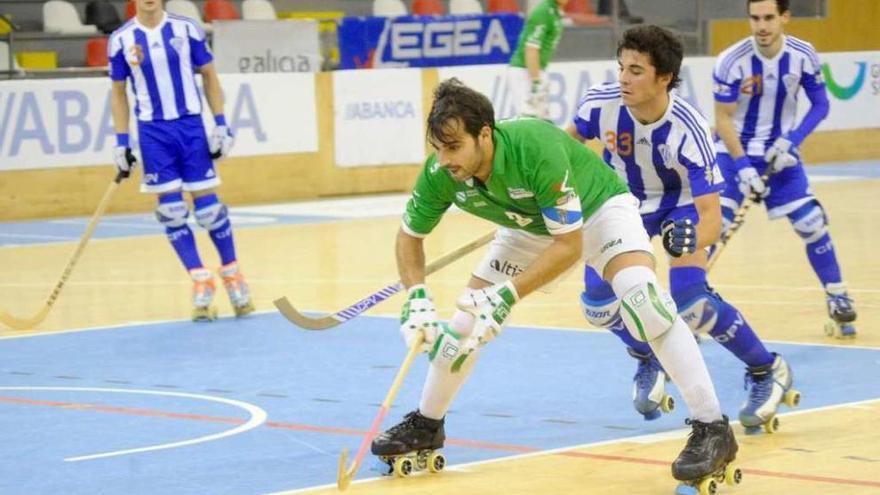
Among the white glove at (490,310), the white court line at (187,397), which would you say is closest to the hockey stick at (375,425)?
the white glove at (490,310)

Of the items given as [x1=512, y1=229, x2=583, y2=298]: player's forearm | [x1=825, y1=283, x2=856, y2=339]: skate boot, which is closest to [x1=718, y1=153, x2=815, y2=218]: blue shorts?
[x1=825, y1=283, x2=856, y2=339]: skate boot

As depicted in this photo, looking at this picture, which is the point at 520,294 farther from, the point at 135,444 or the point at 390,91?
the point at 390,91

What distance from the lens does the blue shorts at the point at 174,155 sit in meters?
11.2

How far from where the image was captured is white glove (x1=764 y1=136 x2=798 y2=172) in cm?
978

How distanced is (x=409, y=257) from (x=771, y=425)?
175cm

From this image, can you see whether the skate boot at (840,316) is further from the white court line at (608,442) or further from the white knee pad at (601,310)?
the white knee pad at (601,310)

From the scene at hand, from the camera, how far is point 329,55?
66.9 ft

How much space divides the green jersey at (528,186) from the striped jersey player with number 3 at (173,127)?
4971 mm

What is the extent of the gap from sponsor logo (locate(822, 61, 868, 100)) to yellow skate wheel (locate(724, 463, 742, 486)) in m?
16.8

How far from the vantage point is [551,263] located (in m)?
6.07

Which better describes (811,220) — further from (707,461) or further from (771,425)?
(707,461)

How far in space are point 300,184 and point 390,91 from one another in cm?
146

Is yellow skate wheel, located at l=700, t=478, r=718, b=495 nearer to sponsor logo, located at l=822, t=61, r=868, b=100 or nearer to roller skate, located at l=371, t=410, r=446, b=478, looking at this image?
roller skate, located at l=371, t=410, r=446, b=478

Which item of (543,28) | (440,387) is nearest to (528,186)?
(440,387)
